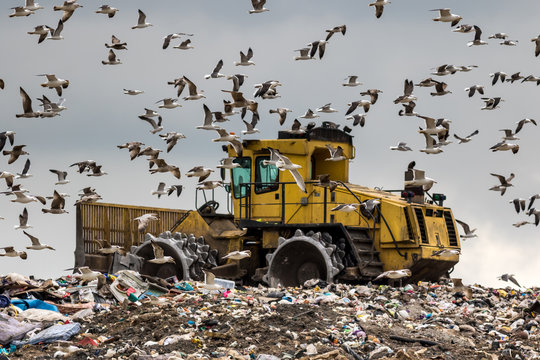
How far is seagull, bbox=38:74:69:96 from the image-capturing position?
18.8m

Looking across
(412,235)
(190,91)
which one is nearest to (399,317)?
(412,235)

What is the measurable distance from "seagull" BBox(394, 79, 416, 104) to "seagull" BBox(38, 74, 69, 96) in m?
5.99

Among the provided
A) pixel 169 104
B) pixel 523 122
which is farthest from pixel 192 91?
pixel 523 122

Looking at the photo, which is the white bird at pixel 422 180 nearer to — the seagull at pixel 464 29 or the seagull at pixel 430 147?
the seagull at pixel 430 147

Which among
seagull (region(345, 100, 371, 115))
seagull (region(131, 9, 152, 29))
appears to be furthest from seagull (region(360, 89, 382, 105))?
seagull (region(131, 9, 152, 29))

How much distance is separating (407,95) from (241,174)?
3349 mm

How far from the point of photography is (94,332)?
508 inches

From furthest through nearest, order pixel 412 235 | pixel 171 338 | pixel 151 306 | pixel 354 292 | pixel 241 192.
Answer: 1. pixel 241 192
2. pixel 412 235
3. pixel 354 292
4. pixel 151 306
5. pixel 171 338

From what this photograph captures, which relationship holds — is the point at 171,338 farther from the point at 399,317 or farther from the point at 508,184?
the point at 508,184

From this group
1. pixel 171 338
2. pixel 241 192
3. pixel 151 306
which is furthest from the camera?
pixel 241 192

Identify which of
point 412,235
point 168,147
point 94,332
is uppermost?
point 168,147

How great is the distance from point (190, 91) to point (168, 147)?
3.77 ft

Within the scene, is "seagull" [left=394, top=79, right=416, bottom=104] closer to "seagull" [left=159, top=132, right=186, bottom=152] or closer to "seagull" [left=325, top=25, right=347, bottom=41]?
"seagull" [left=325, top=25, right=347, bottom=41]

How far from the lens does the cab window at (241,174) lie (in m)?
19.3
